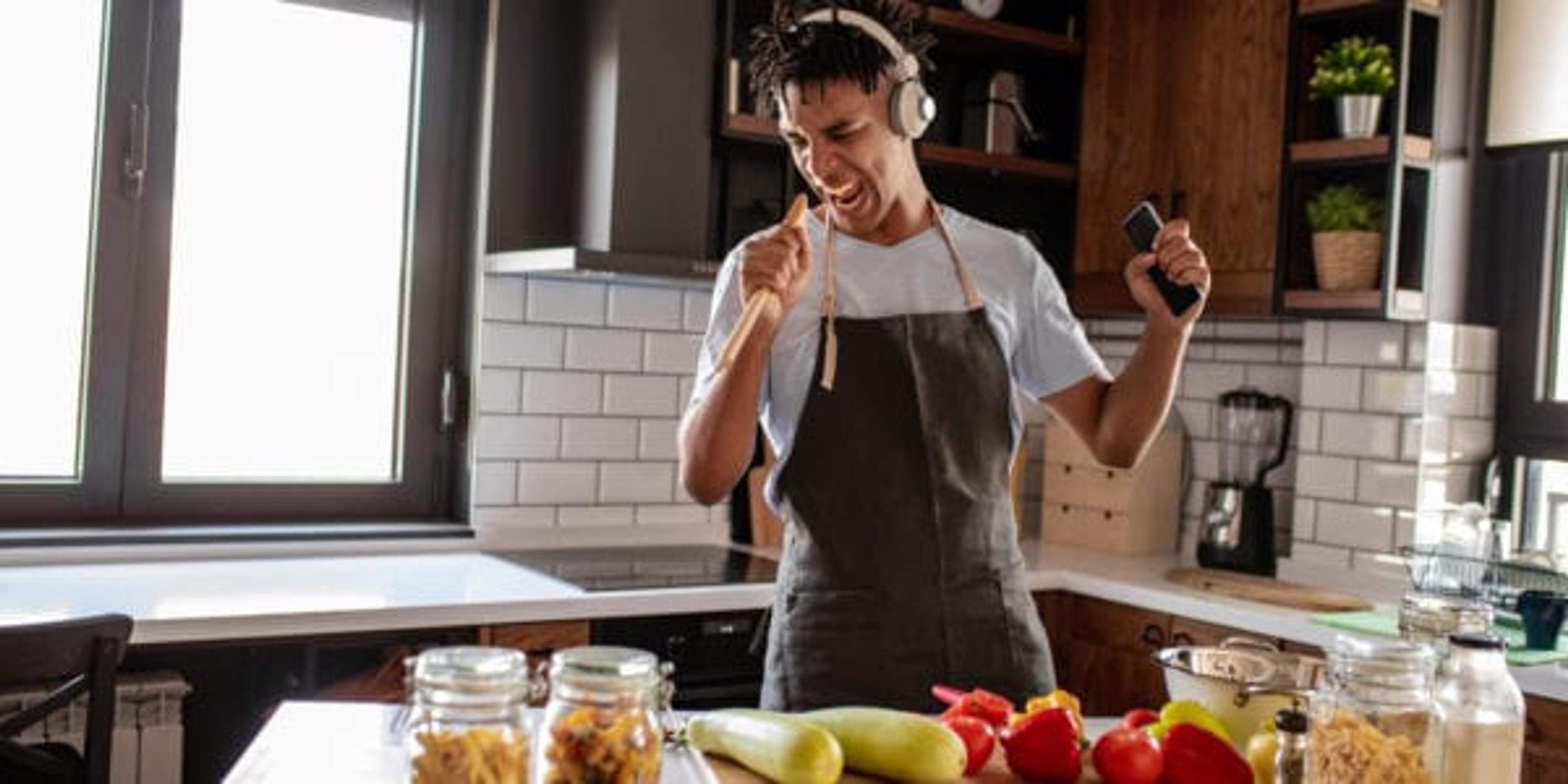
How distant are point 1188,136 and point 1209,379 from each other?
667 mm

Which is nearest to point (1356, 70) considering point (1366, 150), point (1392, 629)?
point (1366, 150)

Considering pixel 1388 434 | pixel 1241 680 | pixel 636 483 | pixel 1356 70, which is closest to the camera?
pixel 1241 680

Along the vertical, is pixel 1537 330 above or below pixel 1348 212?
below

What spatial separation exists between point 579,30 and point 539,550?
1.14 metres

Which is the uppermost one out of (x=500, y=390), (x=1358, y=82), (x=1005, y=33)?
(x=1005, y=33)

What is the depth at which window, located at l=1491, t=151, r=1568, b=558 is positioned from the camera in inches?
132

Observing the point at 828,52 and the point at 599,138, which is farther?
the point at 599,138

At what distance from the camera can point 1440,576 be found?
9.62ft

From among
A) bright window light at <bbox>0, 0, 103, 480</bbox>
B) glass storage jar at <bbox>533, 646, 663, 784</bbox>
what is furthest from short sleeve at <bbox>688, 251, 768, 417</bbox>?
bright window light at <bbox>0, 0, 103, 480</bbox>

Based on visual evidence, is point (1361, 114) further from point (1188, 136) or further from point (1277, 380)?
point (1277, 380)

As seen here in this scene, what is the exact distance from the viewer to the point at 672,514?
367 centimetres

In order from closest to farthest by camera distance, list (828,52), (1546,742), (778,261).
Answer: (778,261) → (828,52) → (1546,742)

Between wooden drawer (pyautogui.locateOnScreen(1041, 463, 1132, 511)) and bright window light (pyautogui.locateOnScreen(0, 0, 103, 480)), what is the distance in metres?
2.33

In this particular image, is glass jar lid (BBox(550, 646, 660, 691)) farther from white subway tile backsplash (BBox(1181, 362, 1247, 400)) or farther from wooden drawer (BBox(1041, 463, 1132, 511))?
white subway tile backsplash (BBox(1181, 362, 1247, 400))
